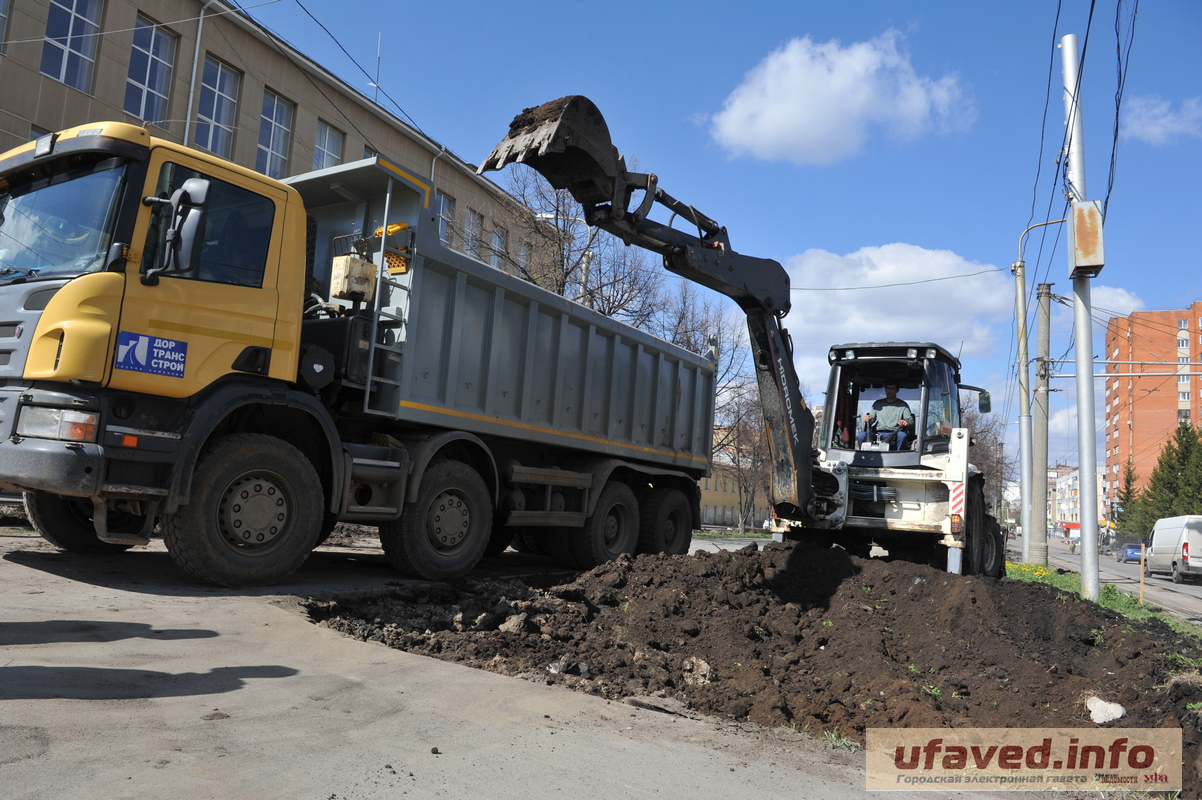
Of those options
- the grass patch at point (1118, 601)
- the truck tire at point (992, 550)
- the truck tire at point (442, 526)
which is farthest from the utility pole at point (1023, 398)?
the truck tire at point (442, 526)

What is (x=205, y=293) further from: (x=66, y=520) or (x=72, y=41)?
(x=72, y=41)

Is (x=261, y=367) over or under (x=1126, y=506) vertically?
under

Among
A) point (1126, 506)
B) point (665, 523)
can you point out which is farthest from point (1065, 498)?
point (665, 523)

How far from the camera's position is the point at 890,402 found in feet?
31.9

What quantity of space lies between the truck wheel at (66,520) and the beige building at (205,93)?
12.0 metres

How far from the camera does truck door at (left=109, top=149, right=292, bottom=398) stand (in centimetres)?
530

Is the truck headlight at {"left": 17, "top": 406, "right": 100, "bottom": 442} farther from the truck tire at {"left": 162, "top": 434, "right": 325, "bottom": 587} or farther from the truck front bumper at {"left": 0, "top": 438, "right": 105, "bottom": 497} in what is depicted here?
the truck tire at {"left": 162, "top": 434, "right": 325, "bottom": 587}

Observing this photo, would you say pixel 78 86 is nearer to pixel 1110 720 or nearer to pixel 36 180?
pixel 36 180

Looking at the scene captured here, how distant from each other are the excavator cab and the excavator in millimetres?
16

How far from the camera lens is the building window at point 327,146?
22500mm

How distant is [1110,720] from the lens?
4316mm

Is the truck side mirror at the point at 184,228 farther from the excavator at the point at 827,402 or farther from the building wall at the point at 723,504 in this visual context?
the building wall at the point at 723,504

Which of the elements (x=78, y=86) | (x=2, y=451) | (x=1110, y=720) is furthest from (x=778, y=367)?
(x=78, y=86)

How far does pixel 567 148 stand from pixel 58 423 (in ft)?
12.3
